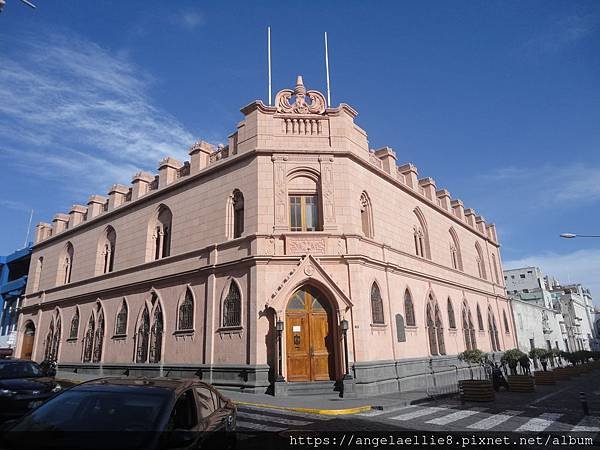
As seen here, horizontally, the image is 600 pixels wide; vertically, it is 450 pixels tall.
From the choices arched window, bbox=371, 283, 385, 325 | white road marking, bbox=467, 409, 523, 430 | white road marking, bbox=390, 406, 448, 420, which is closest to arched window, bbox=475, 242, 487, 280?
arched window, bbox=371, 283, 385, 325

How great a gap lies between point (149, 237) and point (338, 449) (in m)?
19.0

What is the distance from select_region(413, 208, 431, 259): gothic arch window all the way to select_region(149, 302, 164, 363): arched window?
16121mm

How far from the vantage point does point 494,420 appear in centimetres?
1123

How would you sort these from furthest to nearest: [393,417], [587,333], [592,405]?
[587,333] < [592,405] < [393,417]

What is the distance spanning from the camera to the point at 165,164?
23.8 m

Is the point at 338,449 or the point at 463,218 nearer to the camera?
the point at 338,449

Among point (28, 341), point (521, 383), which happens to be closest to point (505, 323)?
point (521, 383)

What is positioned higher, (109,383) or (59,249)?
(59,249)

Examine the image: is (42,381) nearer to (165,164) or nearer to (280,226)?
(280,226)

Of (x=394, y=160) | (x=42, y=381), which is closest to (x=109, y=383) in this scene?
(x=42, y=381)

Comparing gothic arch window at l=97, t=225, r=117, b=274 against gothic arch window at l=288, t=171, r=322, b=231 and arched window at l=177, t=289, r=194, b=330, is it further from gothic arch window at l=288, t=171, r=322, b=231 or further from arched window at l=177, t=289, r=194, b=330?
gothic arch window at l=288, t=171, r=322, b=231

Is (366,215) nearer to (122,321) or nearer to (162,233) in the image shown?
(162,233)

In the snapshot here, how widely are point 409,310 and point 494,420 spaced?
10.7 m

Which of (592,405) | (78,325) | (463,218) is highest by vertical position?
(463,218)
